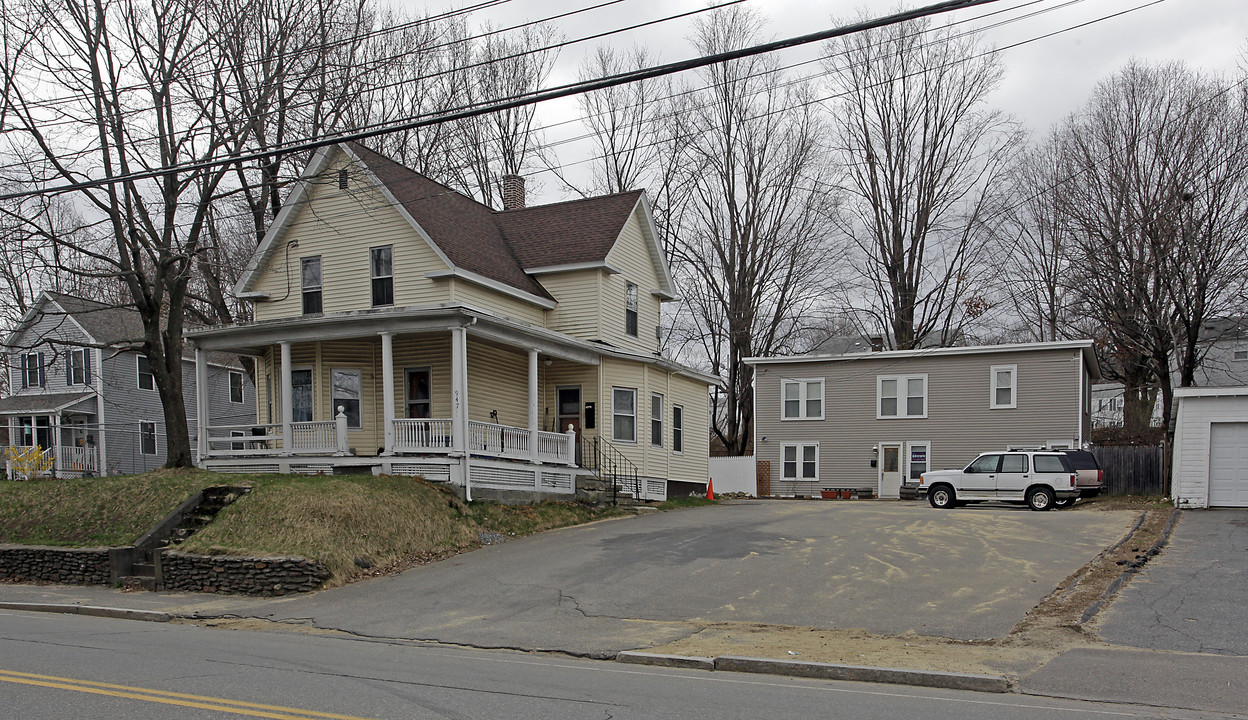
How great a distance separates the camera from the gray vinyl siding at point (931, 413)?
33.3 m

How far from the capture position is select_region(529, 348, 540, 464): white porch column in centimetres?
2173

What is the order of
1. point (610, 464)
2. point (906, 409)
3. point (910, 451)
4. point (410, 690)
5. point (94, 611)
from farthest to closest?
point (906, 409) < point (910, 451) < point (610, 464) < point (94, 611) < point (410, 690)

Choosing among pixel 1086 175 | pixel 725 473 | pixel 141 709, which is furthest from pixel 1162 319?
pixel 141 709

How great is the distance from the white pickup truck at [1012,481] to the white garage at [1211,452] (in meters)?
2.72

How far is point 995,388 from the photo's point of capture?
1348 inches

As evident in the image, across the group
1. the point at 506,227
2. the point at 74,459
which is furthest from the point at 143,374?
the point at 506,227

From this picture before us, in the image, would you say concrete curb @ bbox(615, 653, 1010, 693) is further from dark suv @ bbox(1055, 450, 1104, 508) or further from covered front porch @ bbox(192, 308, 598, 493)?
dark suv @ bbox(1055, 450, 1104, 508)

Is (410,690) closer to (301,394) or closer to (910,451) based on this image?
(301,394)

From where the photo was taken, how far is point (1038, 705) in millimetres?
7668

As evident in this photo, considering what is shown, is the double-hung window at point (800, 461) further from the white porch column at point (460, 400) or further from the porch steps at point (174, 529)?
the porch steps at point (174, 529)

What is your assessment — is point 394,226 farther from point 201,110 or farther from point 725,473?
point 725,473

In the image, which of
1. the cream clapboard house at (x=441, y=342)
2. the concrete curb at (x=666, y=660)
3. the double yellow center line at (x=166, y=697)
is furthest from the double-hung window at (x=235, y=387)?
the concrete curb at (x=666, y=660)

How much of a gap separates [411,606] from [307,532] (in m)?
3.48

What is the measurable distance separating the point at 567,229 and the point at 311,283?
7471mm
